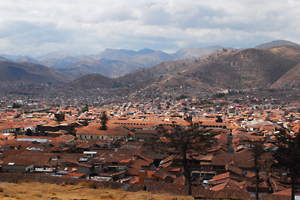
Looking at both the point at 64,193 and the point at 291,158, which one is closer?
the point at 291,158

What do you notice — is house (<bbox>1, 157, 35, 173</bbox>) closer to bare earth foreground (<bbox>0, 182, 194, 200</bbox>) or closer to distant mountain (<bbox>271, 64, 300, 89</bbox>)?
bare earth foreground (<bbox>0, 182, 194, 200</bbox>)

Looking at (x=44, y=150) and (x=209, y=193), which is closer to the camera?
(x=209, y=193)

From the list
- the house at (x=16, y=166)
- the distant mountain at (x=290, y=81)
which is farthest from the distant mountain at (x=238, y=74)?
the house at (x=16, y=166)

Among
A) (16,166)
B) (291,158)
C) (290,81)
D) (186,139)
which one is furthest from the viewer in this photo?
(290,81)

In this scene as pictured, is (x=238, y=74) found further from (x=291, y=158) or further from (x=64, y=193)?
(x=64, y=193)

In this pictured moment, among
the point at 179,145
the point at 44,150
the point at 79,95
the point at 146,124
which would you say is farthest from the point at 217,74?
the point at 179,145

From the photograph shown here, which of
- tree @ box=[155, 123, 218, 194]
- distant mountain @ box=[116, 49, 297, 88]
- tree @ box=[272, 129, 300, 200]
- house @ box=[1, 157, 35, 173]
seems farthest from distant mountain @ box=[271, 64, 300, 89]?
house @ box=[1, 157, 35, 173]

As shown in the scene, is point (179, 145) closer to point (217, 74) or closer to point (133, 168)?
point (133, 168)

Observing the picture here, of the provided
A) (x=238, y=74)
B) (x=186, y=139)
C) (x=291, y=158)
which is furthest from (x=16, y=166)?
(x=238, y=74)

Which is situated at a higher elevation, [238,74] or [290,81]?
[238,74]
